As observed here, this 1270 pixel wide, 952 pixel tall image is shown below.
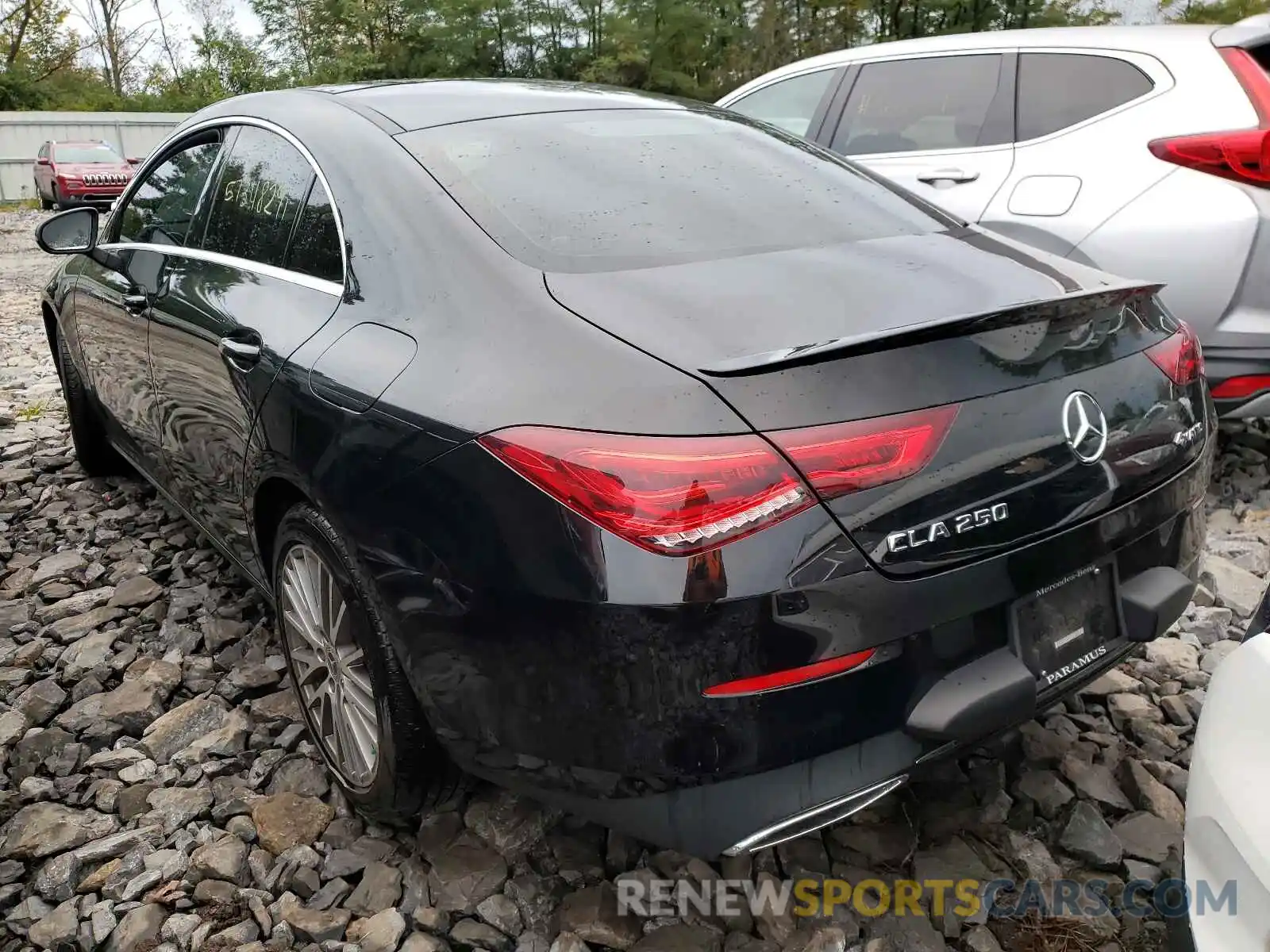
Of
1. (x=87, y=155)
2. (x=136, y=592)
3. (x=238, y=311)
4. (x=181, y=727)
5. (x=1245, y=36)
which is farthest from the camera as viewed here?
(x=87, y=155)

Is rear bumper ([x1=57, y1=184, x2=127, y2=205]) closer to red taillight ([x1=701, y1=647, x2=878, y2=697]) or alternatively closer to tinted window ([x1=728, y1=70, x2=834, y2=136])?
tinted window ([x1=728, y1=70, x2=834, y2=136])

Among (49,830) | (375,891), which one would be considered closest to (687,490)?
(375,891)

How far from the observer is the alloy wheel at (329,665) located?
6.78 feet

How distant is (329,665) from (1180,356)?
6.00 feet

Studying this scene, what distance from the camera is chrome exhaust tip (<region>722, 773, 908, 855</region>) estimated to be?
1.53 metres

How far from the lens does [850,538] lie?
144 cm

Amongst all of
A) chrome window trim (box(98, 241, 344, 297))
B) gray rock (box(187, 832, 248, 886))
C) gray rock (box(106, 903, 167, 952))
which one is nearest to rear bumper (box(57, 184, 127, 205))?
chrome window trim (box(98, 241, 344, 297))

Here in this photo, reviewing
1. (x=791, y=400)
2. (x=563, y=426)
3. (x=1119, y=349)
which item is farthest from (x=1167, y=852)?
(x=563, y=426)

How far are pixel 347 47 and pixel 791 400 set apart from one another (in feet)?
115

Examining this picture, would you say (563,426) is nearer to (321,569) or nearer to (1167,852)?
(321,569)

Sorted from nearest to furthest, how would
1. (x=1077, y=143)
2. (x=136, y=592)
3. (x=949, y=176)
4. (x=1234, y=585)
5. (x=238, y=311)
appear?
(x=238, y=311)
(x=1234, y=585)
(x=136, y=592)
(x=1077, y=143)
(x=949, y=176)

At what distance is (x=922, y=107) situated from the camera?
4406 millimetres

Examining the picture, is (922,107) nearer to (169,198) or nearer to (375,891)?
(169,198)

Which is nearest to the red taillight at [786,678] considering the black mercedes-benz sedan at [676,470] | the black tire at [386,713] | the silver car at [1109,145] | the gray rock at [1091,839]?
the black mercedes-benz sedan at [676,470]
